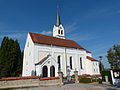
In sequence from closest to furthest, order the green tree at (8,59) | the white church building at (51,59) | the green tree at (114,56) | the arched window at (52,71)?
the green tree at (8,59), the white church building at (51,59), the arched window at (52,71), the green tree at (114,56)

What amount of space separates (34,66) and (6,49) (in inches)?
239

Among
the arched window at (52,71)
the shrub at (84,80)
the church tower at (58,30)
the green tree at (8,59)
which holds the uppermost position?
the church tower at (58,30)

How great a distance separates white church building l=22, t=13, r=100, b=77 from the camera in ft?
70.7

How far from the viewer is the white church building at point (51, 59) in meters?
21.6

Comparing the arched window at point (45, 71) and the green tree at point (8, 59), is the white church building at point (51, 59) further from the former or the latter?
the green tree at point (8, 59)

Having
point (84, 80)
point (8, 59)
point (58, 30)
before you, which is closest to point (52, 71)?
point (84, 80)

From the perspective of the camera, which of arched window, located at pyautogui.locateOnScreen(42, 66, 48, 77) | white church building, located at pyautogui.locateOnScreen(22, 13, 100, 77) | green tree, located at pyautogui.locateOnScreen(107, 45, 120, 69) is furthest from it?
green tree, located at pyautogui.locateOnScreen(107, 45, 120, 69)

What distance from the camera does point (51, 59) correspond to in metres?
22.3

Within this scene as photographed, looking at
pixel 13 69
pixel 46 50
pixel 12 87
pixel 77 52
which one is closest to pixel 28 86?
pixel 12 87

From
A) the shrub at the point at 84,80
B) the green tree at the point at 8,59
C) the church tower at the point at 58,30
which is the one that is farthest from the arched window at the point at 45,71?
the church tower at the point at 58,30

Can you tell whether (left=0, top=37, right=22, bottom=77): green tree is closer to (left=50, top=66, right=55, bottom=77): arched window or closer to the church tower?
(left=50, top=66, right=55, bottom=77): arched window

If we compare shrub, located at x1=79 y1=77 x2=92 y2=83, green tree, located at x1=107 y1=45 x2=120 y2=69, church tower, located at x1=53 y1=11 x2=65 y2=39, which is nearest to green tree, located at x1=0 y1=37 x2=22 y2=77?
shrub, located at x1=79 y1=77 x2=92 y2=83

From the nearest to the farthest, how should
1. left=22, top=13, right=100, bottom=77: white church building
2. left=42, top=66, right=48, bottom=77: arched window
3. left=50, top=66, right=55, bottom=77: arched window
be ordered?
left=42, top=66, right=48, bottom=77: arched window < left=22, top=13, right=100, bottom=77: white church building < left=50, top=66, right=55, bottom=77: arched window

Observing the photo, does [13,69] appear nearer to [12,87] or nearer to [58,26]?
[12,87]
